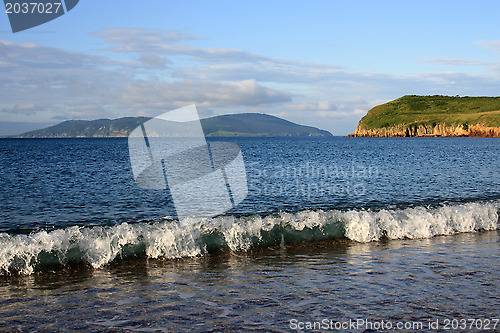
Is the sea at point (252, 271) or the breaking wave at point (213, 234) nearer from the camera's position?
the sea at point (252, 271)

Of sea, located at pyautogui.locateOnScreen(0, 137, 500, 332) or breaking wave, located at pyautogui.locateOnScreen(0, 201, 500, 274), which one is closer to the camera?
sea, located at pyautogui.locateOnScreen(0, 137, 500, 332)

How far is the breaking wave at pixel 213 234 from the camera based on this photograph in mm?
11609

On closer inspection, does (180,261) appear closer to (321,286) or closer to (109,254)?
(109,254)

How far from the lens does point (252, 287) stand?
895 centimetres

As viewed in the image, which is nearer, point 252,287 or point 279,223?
point 252,287

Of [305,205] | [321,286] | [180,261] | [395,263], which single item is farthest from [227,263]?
[305,205]

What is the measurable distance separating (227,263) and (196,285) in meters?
2.35

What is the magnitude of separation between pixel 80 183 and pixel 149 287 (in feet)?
89.6

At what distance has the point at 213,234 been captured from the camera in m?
13.6

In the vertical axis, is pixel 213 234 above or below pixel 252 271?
above

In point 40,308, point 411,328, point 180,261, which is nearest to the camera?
point 411,328

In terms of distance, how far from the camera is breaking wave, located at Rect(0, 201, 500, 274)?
1161cm

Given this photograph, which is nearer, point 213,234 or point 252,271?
point 252,271

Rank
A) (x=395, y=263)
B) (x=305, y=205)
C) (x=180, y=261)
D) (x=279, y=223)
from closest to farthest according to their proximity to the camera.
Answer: (x=395, y=263)
(x=180, y=261)
(x=279, y=223)
(x=305, y=205)
